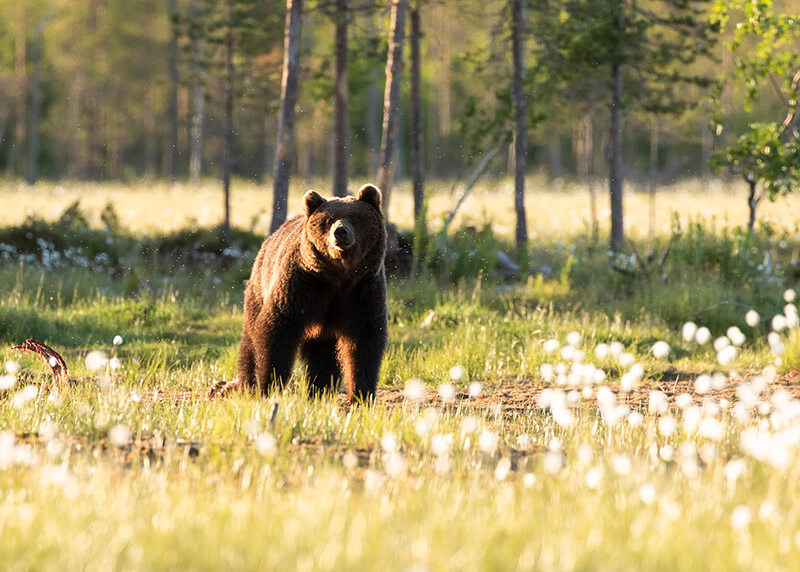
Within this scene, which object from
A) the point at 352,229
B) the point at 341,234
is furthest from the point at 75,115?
the point at 341,234

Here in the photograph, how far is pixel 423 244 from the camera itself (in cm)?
1405

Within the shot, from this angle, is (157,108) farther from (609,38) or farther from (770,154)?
(770,154)

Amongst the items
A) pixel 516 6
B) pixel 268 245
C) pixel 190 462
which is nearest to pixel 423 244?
pixel 516 6

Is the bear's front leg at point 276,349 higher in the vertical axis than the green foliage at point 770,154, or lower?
lower

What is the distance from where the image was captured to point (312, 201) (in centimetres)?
646

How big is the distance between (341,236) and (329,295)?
74 cm

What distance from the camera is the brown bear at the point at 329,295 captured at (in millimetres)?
6340

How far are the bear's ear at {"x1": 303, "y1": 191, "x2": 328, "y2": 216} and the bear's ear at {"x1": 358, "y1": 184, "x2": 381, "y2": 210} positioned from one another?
269 mm

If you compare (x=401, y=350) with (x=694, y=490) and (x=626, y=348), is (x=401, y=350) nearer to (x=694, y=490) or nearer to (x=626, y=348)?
(x=626, y=348)

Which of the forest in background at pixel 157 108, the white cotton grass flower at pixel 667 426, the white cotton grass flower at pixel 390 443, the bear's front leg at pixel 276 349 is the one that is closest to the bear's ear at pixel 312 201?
the bear's front leg at pixel 276 349

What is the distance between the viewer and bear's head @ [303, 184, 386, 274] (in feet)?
20.5

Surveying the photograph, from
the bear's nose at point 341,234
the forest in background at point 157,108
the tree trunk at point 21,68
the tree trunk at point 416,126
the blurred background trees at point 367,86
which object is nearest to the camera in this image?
the bear's nose at point 341,234

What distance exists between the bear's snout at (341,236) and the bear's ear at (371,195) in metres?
0.54

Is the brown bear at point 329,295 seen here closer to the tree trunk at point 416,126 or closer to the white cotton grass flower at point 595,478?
the white cotton grass flower at point 595,478
